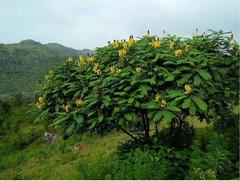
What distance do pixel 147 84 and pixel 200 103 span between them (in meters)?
1.29

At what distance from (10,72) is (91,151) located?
475 ft

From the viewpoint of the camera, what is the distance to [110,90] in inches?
227

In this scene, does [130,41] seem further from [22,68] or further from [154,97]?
[22,68]

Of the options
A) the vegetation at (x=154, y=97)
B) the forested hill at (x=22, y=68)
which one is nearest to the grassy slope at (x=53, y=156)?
the vegetation at (x=154, y=97)

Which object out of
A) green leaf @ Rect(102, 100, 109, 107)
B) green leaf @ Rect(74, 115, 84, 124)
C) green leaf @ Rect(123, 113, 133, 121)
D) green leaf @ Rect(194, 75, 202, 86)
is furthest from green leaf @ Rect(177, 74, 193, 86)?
green leaf @ Rect(74, 115, 84, 124)

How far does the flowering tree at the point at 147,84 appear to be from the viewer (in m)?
5.48

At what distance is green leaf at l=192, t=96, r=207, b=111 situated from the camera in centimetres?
484

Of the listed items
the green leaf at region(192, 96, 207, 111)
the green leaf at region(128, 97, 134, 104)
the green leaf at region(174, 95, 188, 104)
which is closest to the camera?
the green leaf at region(192, 96, 207, 111)

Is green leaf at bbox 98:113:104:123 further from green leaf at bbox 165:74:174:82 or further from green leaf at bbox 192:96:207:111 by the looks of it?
green leaf at bbox 192:96:207:111

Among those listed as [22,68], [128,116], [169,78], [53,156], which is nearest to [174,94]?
[169,78]

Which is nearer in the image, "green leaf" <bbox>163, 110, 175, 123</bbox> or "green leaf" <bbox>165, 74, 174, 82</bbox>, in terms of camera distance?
"green leaf" <bbox>163, 110, 175, 123</bbox>

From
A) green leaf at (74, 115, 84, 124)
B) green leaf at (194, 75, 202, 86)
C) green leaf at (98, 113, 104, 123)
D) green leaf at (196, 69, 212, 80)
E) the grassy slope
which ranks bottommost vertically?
the grassy slope

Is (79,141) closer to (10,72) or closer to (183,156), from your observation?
(183,156)

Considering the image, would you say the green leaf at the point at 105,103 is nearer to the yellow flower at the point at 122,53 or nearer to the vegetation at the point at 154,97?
the vegetation at the point at 154,97
